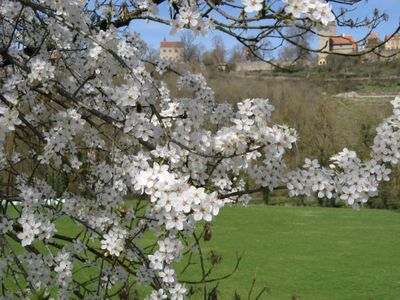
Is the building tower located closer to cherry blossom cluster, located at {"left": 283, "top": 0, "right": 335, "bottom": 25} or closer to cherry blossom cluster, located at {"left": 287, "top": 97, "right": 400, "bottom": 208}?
cherry blossom cluster, located at {"left": 283, "top": 0, "right": 335, "bottom": 25}

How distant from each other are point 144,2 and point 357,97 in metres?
48.5

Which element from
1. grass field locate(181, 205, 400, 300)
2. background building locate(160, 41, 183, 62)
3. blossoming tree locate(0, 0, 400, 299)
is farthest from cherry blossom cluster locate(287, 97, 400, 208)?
grass field locate(181, 205, 400, 300)

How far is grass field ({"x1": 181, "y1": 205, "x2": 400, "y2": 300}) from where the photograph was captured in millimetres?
9922

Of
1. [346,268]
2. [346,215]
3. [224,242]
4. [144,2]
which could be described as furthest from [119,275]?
[346,215]

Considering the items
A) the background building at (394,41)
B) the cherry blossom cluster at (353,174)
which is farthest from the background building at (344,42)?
the cherry blossom cluster at (353,174)

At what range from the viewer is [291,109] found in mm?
34438

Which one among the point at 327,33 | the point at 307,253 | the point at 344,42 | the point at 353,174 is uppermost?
the point at 344,42

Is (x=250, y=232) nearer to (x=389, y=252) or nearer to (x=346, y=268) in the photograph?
(x=389, y=252)

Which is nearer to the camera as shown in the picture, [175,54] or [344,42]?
[344,42]

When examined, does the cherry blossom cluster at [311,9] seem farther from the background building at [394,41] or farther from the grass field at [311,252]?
the grass field at [311,252]

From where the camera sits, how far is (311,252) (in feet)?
45.4

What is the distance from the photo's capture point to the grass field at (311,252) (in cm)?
992

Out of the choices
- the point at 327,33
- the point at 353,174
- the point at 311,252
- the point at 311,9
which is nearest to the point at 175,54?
the point at 327,33

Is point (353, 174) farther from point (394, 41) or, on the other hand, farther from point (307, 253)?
point (307, 253)
